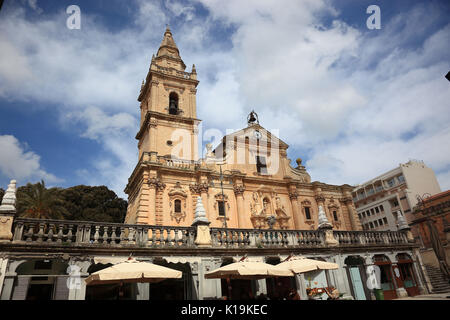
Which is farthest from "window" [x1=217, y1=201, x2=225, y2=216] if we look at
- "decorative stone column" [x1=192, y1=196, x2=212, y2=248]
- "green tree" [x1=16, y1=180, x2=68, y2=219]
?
"green tree" [x1=16, y1=180, x2=68, y2=219]

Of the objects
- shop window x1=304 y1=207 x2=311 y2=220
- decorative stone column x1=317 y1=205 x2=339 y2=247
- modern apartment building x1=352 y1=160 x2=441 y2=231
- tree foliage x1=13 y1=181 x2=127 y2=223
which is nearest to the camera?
decorative stone column x1=317 y1=205 x2=339 y2=247

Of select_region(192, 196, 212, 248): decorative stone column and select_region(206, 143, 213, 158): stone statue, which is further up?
select_region(206, 143, 213, 158): stone statue

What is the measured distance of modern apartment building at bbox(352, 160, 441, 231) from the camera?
5378cm

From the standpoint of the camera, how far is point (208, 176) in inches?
1088

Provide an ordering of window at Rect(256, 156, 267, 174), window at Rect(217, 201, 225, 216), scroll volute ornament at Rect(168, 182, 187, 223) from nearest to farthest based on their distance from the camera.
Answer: scroll volute ornament at Rect(168, 182, 187, 223), window at Rect(217, 201, 225, 216), window at Rect(256, 156, 267, 174)

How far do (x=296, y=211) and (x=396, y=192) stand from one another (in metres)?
35.6

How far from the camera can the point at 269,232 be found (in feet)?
53.9

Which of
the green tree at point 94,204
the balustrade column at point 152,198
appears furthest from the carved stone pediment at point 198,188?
the green tree at point 94,204

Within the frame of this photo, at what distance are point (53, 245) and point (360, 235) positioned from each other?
1748 centimetres

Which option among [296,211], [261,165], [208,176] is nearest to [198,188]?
[208,176]

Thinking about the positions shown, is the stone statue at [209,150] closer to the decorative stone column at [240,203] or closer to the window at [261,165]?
the decorative stone column at [240,203]

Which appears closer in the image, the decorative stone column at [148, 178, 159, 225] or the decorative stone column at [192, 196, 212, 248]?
the decorative stone column at [192, 196, 212, 248]

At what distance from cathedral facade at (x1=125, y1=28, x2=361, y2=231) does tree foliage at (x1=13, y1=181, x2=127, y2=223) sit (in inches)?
297

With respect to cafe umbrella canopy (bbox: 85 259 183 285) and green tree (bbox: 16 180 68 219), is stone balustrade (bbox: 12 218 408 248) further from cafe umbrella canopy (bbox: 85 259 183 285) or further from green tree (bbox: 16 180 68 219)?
green tree (bbox: 16 180 68 219)
